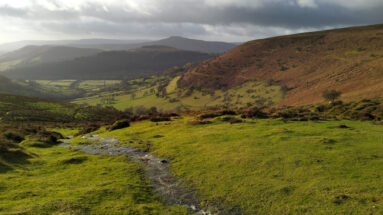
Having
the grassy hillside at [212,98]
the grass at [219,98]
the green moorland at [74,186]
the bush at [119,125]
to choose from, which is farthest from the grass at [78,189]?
the grass at [219,98]

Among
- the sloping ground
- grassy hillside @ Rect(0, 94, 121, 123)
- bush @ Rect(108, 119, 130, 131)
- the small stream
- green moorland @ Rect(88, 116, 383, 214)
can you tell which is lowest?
grassy hillside @ Rect(0, 94, 121, 123)

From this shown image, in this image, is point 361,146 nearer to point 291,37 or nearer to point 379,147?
point 379,147

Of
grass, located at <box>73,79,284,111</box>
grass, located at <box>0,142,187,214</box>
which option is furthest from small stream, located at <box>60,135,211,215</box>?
grass, located at <box>73,79,284,111</box>

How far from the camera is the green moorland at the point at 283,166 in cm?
1562

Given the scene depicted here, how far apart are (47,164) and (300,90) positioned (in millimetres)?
105200

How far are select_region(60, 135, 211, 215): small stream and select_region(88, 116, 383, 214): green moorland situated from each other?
88 centimetres

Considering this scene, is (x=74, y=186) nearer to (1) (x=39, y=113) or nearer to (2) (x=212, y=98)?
(1) (x=39, y=113)

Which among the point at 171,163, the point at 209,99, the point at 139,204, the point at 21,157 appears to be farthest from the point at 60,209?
the point at 209,99

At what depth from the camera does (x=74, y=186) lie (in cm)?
1925

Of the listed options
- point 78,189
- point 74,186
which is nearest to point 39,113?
point 74,186

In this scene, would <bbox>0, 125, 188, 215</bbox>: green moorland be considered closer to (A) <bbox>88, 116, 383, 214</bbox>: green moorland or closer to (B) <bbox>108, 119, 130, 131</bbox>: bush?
(A) <bbox>88, 116, 383, 214</bbox>: green moorland

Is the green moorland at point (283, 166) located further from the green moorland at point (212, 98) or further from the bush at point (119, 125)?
the green moorland at point (212, 98)

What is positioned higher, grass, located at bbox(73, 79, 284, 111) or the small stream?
the small stream

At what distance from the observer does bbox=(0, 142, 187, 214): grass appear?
15.0 meters
